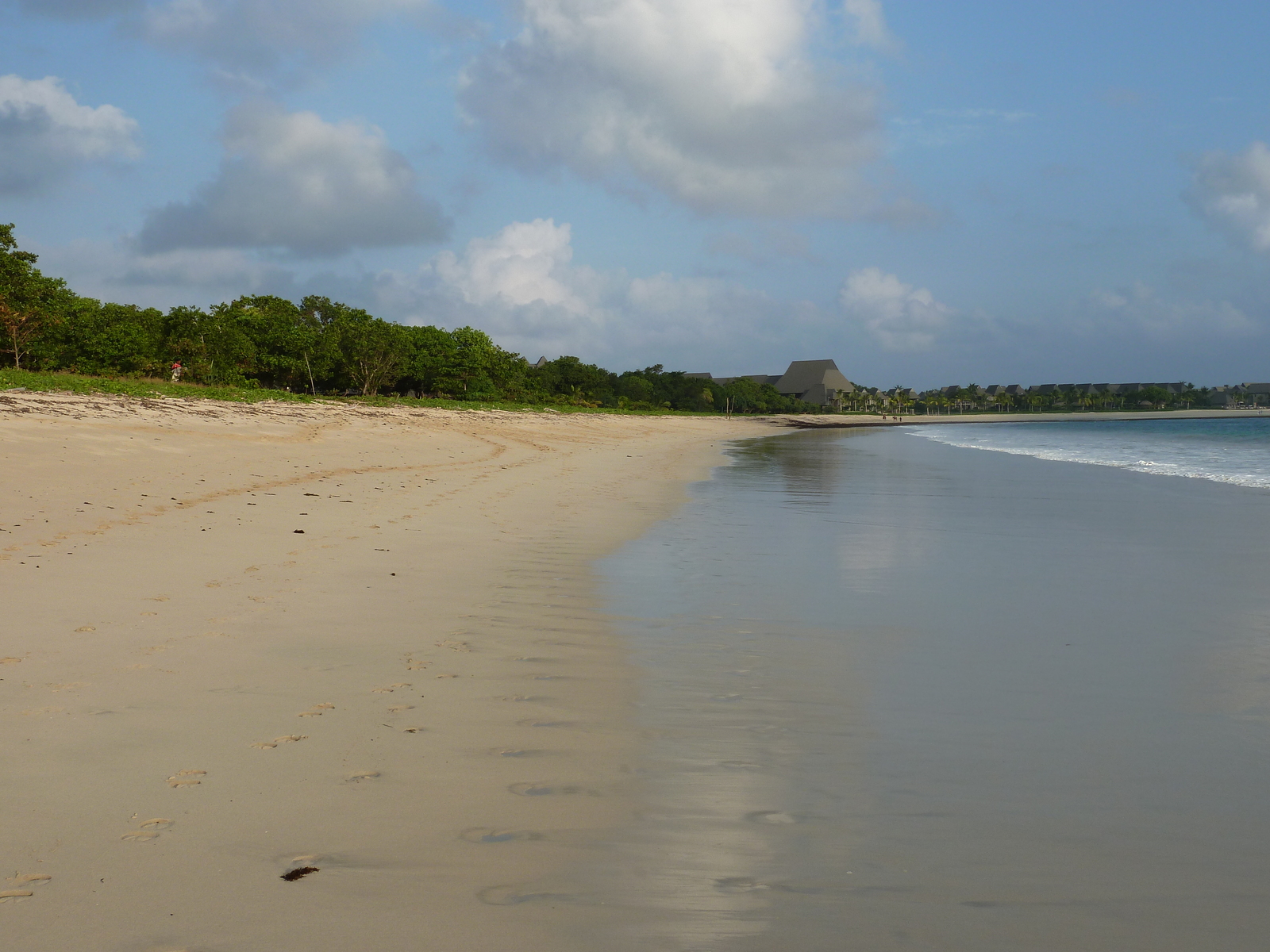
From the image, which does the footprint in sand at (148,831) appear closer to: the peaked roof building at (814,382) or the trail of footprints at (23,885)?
the trail of footprints at (23,885)

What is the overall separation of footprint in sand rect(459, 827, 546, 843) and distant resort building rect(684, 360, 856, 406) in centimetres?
14980

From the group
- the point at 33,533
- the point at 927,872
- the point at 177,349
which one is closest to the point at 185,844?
the point at 927,872

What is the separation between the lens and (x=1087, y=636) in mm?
6055

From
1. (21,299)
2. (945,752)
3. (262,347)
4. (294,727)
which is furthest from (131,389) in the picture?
(262,347)

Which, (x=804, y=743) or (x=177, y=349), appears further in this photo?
(x=177, y=349)

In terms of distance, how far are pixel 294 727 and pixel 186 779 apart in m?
0.61

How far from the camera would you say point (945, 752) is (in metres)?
3.95

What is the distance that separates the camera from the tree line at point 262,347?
135 ft

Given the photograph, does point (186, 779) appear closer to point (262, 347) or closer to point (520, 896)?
point (520, 896)

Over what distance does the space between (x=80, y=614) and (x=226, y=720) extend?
2231 mm

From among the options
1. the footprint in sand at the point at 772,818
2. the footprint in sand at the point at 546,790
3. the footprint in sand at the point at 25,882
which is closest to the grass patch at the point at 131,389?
the footprint in sand at the point at 25,882

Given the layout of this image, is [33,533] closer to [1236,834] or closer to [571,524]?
[571,524]

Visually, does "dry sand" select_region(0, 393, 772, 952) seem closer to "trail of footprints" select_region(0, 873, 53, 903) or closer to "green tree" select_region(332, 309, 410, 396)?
"trail of footprints" select_region(0, 873, 53, 903)

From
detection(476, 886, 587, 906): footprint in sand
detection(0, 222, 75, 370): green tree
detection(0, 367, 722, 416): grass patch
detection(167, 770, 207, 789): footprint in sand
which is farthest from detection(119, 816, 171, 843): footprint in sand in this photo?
detection(0, 222, 75, 370): green tree
